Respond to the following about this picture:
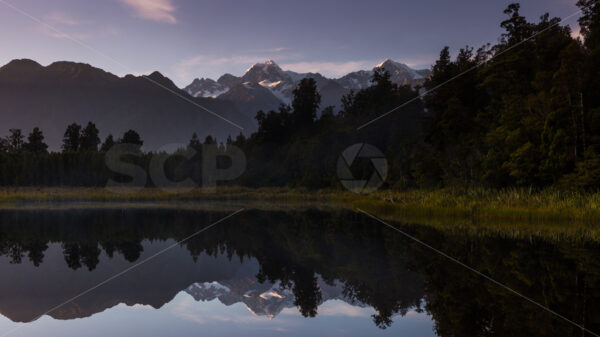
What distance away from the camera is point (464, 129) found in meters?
50.4

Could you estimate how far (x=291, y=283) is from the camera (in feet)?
33.8

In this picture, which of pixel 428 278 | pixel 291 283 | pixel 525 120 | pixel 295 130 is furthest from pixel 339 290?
pixel 295 130

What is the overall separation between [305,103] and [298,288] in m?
88.0

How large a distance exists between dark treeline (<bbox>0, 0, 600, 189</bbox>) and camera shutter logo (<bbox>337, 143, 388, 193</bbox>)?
Answer: 149 centimetres

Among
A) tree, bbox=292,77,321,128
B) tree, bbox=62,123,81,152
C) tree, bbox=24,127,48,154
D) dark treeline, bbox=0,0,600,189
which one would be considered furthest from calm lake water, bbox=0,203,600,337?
tree, bbox=24,127,48,154

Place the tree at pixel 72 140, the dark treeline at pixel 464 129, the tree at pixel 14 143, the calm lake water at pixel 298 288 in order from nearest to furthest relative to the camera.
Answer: the calm lake water at pixel 298 288 < the dark treeline at pixel 464 129 < the tree at pixel 14 143 < the tree at pixel 72 140

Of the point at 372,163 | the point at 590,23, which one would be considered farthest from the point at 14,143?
the point at 590,23

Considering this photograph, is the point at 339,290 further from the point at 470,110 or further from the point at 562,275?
the point at 470,110

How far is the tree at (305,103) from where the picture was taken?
96.1m

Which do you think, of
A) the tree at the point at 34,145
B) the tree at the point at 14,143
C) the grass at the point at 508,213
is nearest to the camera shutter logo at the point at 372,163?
the grass at the point at 508,213

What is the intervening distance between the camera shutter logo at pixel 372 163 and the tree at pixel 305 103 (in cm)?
2273

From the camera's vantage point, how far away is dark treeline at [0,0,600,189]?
3278 cm

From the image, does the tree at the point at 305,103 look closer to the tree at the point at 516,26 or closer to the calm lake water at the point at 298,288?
the tree at the point at 516,26

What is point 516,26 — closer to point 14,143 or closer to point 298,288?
point 298,288
